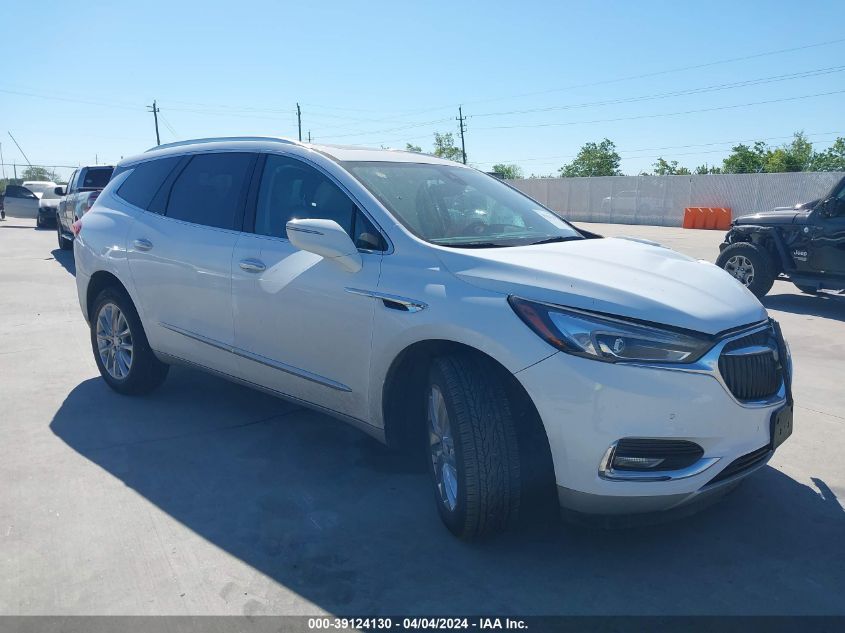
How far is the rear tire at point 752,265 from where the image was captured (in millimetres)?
9016

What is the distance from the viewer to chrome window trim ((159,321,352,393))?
3.52 metres

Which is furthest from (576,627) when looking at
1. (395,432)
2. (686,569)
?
(395,432)

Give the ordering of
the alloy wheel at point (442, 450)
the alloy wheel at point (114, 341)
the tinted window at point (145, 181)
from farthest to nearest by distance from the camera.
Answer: the alloy wheel at point (114, 341) → the tinted window at point (145, 181) → the alloy wheel at point (442, 450)

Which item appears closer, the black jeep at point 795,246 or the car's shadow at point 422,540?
the car's shadow at point 422,540

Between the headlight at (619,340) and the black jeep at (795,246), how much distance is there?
6791mm

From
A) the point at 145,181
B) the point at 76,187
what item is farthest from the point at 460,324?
the point at 76,187

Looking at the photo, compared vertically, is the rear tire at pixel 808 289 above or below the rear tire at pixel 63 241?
below

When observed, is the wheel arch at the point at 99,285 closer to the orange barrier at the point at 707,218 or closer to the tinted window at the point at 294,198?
the tinted window at the point at 294,198

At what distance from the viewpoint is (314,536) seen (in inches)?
123

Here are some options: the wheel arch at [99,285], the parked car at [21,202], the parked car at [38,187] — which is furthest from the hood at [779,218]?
the parked car at [38,187]

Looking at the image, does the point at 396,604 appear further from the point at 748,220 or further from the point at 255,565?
the point at 748,220

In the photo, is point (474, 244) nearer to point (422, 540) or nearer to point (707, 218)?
point (422, 540)

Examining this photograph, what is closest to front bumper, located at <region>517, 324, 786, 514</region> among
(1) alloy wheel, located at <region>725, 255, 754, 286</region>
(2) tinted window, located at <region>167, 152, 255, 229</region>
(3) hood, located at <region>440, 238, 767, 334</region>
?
(3) hood, located at <region>440, 238, 767, 334</region>

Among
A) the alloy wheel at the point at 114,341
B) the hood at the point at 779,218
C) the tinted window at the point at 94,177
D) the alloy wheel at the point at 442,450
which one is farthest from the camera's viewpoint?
the tinted window at the point at 94,177
